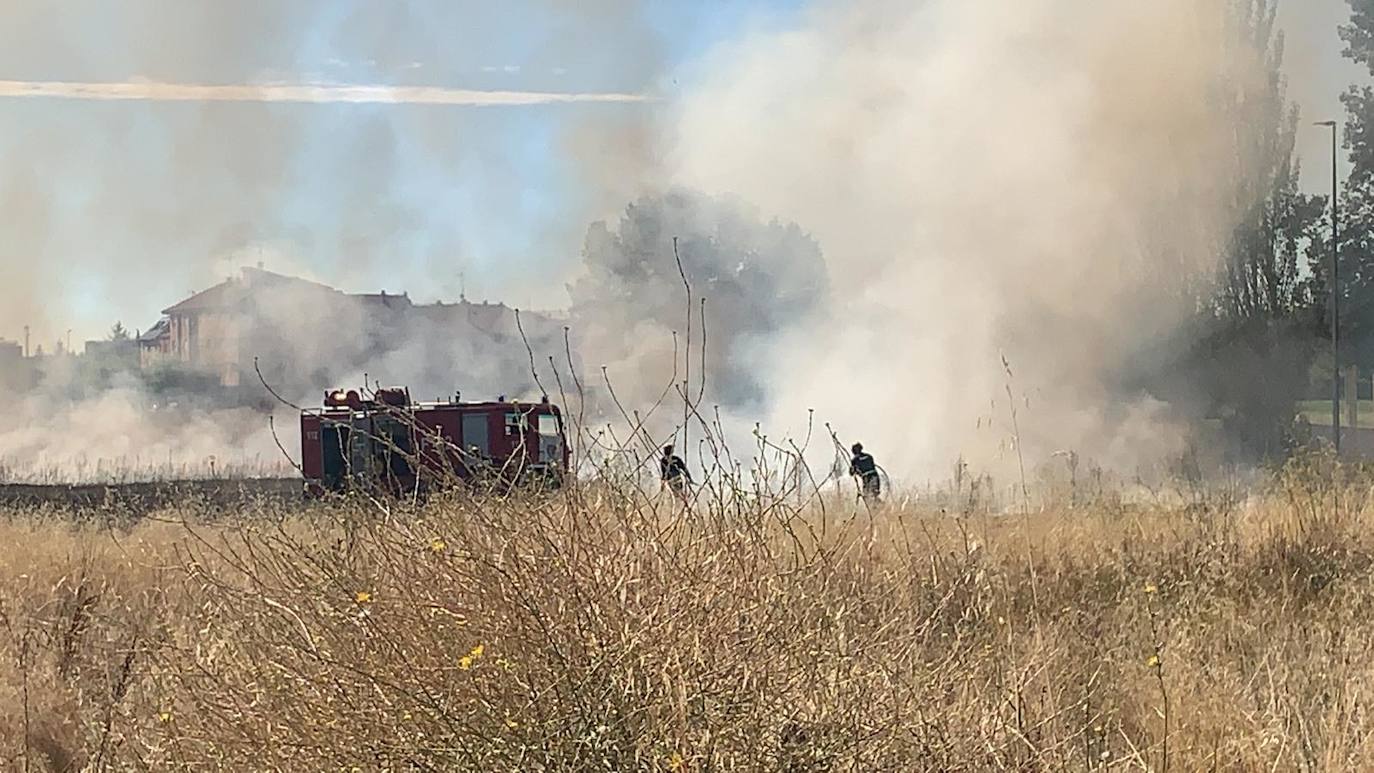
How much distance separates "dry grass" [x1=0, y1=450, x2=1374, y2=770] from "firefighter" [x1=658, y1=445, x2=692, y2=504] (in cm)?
8

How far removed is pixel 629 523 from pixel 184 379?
2995 centimetres

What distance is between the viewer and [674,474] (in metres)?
4.26

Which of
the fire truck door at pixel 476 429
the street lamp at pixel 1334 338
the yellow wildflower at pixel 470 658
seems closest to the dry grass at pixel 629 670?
the yellow wildflower at pixel 470 658

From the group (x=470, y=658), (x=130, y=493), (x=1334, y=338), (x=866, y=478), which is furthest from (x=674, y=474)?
(x=1334, y=338)

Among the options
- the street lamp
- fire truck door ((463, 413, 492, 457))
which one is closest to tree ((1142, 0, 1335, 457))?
the street lamp

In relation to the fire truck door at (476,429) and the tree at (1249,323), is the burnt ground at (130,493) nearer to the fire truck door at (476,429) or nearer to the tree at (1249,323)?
the fire truck door at (476,429)

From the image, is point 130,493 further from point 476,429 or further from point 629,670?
point 629,670

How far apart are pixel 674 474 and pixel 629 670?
42.3 inches

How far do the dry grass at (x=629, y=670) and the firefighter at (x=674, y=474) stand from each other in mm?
83

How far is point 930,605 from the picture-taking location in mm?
5336

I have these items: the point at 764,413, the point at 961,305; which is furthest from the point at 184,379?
the point at 961,305

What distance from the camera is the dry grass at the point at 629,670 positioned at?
3.28 meters

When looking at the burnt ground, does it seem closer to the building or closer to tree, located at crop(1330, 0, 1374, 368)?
the building

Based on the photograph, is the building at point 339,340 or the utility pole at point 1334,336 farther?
the building at point 339,340
